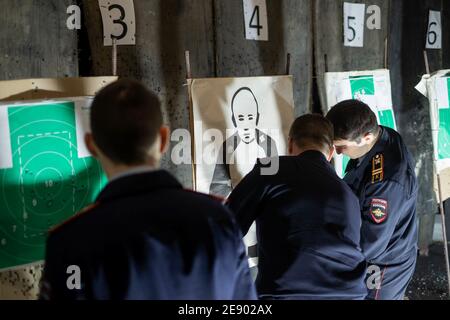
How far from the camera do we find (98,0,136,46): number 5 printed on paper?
1948 millimetres

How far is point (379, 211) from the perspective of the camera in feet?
6.90

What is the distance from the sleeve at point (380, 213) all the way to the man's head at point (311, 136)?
396 millimetres

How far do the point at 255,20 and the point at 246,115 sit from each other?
508mm

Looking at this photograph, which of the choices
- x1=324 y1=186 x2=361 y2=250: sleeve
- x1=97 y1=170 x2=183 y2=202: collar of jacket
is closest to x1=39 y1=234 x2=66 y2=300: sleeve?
x1=97 y1=170 x2=183 y2=202: collar of jacket

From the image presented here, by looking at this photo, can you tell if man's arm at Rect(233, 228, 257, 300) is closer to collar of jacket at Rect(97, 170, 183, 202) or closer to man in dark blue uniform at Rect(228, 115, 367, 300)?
collar of jacket at Rect(97, 170, 183, 202)

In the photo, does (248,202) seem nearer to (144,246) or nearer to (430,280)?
(144,246)

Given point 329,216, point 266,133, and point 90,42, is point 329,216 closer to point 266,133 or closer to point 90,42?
point 266,133

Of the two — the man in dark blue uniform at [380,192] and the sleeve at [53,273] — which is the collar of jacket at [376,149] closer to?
the man in dark blue uniform at [380,192]

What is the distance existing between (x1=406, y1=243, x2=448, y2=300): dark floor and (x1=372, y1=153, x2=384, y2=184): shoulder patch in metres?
1.83

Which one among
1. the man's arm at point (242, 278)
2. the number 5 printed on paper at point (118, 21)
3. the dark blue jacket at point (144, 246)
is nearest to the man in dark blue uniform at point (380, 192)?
the number 5 printed on paper at point (118, 21)

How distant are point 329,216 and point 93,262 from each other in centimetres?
95

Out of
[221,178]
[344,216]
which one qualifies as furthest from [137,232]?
[221,178]

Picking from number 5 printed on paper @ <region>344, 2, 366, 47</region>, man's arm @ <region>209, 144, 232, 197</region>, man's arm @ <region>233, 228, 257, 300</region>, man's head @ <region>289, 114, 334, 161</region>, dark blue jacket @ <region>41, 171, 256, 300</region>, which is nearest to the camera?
dark blue jacket @ <region>41, 171, 256, 300</region>
